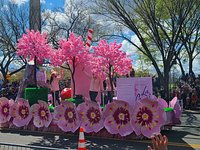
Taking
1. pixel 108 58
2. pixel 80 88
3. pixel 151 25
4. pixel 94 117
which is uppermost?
pixel 151 25

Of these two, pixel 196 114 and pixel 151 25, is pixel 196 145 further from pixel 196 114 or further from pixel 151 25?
pixel 151 25

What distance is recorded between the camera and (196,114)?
49.0ft

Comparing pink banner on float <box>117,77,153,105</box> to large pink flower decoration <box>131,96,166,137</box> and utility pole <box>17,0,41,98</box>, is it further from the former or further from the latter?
utility pole <box>17,0,41,98</box>

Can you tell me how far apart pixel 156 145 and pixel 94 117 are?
626 cm

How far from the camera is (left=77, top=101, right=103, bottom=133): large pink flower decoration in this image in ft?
29.7

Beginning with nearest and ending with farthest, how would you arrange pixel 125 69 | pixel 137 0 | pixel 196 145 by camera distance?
pixel 196 145, pixel 125 69, pixel 137 0

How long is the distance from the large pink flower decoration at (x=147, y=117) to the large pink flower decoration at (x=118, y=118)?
19 cm

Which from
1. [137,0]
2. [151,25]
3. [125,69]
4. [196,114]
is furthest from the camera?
[151,25]

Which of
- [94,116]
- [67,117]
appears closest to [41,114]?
[67,117]

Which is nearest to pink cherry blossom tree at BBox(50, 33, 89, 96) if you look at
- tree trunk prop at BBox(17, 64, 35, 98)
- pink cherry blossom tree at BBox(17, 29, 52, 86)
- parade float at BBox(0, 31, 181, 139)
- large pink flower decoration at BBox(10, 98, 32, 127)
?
parade float at BBox(0, 31, 181, 139)

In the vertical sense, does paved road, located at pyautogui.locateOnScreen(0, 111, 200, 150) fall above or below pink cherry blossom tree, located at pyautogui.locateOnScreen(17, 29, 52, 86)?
below

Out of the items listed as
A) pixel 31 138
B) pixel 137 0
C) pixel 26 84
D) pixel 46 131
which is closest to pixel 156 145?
pixel 31 138

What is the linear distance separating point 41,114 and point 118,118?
277 centimetres

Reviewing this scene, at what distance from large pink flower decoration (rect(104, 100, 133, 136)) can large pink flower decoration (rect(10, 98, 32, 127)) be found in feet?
9.58
